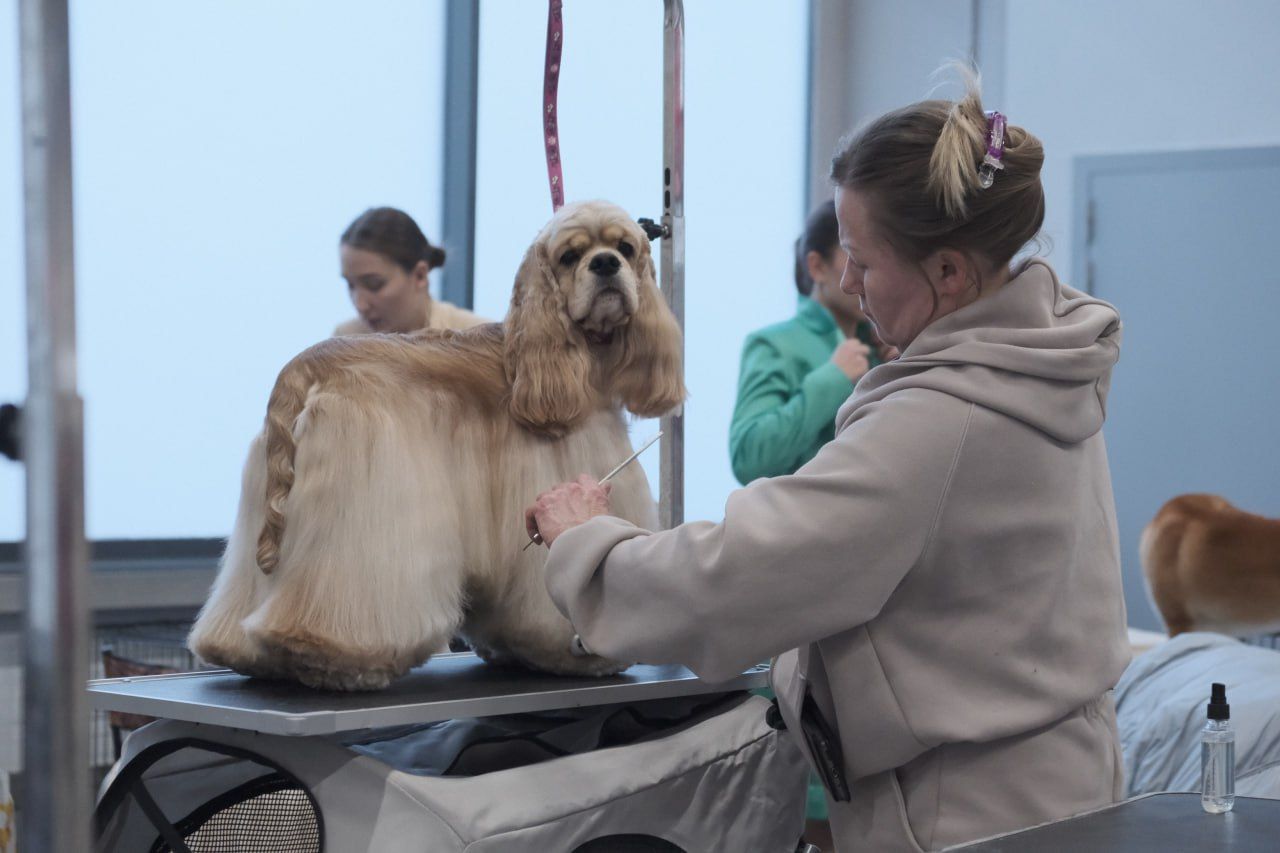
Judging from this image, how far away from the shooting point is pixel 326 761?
1148 mm

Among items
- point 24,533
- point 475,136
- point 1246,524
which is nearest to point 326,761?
point 24,533

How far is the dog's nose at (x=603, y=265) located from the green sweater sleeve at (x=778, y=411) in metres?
1.01

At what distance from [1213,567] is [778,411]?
3.86 ft

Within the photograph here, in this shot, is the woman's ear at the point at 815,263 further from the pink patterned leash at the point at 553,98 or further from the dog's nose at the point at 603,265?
the dog's nose at the point at 603,265

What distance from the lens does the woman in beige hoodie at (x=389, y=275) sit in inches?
99.5

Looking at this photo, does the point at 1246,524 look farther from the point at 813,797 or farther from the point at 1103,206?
the point at 1103,206

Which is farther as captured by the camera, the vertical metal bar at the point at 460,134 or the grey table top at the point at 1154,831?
the vertical metal bar at the point at 460,134

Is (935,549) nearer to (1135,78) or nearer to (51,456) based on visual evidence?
(51,456)

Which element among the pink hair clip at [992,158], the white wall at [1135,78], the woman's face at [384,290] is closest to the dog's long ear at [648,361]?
the pink hair clip at [992,158]

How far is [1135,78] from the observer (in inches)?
173

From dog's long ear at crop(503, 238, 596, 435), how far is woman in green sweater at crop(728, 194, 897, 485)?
101 cm

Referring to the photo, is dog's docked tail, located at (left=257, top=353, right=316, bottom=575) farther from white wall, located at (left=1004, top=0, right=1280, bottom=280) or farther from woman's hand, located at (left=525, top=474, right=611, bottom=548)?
white wall, located at (left=1004, top=0, right=1280, bottom=280)

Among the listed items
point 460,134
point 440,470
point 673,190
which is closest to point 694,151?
point 460,134

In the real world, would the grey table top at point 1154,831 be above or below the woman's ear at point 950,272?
below
